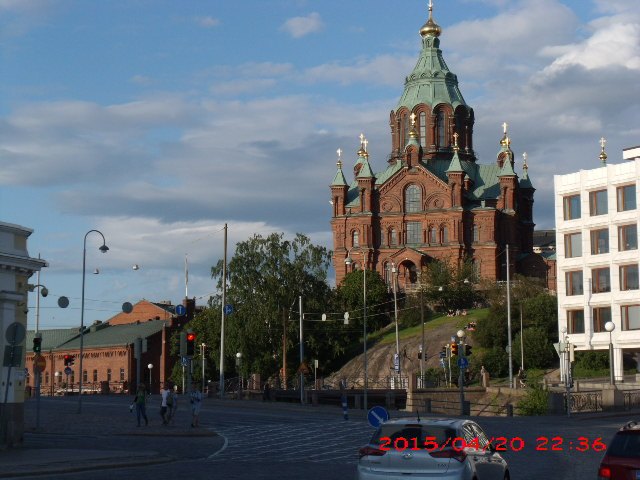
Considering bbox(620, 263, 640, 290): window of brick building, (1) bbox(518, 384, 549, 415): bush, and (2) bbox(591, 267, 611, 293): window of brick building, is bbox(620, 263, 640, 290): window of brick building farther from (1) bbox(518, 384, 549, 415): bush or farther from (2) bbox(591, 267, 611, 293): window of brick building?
(1) bbox(518, 384, 549, 415): bush

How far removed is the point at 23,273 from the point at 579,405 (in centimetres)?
3672

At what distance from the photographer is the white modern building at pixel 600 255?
74.6 m

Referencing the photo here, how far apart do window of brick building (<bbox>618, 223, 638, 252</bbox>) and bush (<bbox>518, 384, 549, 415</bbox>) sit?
47.1 ft

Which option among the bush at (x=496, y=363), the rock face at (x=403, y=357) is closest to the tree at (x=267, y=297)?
the rock face at (x=403, y=357)

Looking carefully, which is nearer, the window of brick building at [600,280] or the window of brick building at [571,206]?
the window of brick building at [600,280]

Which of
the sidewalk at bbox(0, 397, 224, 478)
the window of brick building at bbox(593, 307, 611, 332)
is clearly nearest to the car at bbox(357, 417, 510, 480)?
the sidewalk at bbox(0, 397, 224, 478)

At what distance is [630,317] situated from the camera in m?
74.6

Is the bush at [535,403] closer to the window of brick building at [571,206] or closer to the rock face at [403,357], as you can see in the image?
the window of brick building at [571,206]

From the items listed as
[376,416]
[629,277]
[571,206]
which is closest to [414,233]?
[571,206]

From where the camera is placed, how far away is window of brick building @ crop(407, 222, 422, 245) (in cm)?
11994

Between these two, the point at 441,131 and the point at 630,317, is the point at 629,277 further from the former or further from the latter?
the point at 441,131

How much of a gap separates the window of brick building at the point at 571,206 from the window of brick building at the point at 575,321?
22.1 ft

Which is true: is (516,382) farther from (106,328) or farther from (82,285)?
(106,328)

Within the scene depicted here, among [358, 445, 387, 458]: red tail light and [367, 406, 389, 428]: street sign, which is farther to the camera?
[367, 406, 389, 428]: street sign
